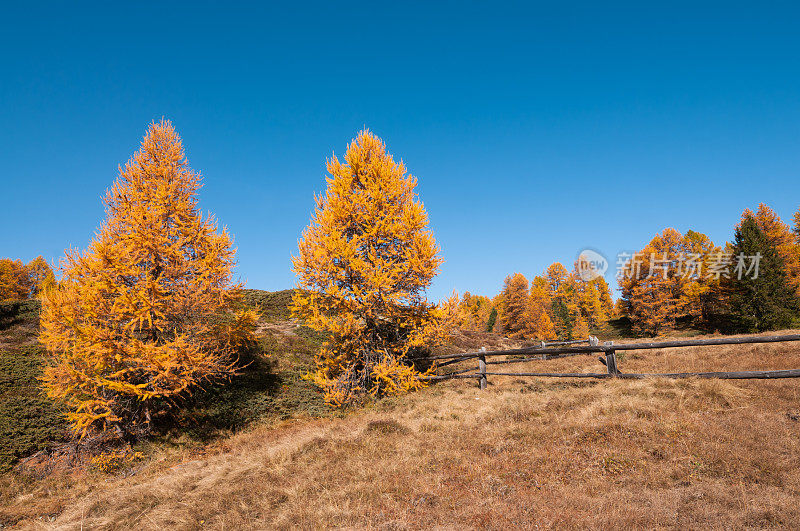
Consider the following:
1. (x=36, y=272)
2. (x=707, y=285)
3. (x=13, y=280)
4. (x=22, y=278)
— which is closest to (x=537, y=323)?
(x=707, y=285)

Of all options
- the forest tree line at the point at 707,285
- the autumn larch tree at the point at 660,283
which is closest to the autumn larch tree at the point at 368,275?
the forest tree line at the point at 707,285

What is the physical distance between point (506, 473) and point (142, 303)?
35.5 ft

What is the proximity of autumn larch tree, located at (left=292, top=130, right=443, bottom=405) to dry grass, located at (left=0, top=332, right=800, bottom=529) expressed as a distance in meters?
3.15

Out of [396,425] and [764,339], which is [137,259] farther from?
[764,339]

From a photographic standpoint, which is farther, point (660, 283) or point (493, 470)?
point (660, 283)

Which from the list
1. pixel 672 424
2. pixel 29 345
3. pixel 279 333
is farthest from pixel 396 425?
pixel 29 345

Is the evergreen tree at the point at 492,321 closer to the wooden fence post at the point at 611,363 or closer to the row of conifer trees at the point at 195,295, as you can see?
the row of conifer trees at the point at 195,295

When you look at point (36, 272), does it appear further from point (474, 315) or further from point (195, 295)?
point (474, 315)

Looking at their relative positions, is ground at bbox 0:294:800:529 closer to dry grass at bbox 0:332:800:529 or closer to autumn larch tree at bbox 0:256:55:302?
dry grass at bbox 0:332:800:529

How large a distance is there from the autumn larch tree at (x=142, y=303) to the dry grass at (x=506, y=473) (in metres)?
2.34

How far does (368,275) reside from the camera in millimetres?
12273

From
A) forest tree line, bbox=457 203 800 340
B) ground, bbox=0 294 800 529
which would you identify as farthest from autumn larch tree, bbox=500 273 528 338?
ground, bbox=0 294 800 529

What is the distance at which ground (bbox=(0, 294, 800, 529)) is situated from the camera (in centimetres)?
460

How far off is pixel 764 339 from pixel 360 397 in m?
11.6
